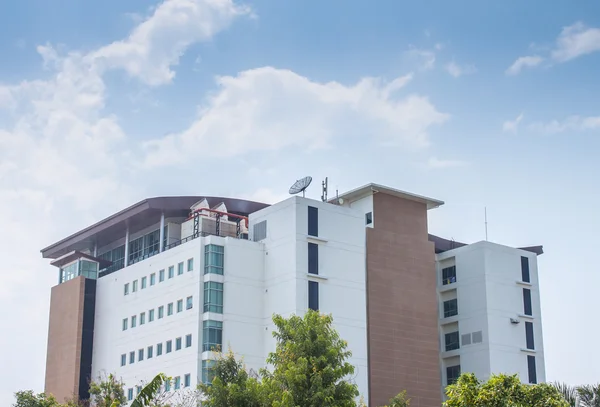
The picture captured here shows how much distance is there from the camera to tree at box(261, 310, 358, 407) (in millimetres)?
45531

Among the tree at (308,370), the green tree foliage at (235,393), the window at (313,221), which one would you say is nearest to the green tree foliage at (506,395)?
the tree at (308,370)

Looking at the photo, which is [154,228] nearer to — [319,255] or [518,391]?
[319,255]

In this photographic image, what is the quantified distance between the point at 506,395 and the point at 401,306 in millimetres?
33382

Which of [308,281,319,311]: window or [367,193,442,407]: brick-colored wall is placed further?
[367,193,442,407]: brick-colored wall

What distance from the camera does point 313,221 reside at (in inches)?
2729

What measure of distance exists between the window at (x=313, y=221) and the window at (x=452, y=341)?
1689 cm

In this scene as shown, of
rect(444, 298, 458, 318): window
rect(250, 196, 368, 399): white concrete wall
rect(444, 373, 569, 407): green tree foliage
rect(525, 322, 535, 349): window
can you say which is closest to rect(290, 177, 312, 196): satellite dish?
rect(250, 196, 368, 399): white concrete wall

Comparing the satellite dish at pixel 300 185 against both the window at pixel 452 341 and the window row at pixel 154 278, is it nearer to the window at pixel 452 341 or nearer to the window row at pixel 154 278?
the window row at pixel 154 278

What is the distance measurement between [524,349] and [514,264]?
6.64 metres

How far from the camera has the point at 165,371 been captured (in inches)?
2692

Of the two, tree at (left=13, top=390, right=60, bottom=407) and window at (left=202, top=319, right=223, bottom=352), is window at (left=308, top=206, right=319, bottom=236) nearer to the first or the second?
window at (left=202, top=319, right=223, bottom=352)

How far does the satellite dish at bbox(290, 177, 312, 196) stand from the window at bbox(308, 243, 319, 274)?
183 inches

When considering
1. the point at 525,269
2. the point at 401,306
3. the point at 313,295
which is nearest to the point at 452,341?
the point at 525,269

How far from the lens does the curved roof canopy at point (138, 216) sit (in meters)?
73.8
